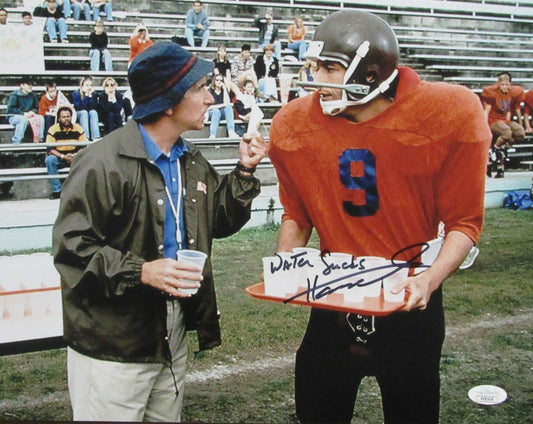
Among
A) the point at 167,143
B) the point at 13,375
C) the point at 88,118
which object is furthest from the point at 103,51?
the point at 167,143

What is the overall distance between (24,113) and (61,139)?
1.26 meters

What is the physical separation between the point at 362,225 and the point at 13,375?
11.2 ft

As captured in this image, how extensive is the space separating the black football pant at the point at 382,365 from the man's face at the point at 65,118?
9457 mm

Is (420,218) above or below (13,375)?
above

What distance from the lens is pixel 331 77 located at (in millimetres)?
2676

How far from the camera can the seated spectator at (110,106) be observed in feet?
41.0

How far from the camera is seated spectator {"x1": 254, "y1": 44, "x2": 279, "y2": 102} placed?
598 inches

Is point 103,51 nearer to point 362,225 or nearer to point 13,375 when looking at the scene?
point 13,375

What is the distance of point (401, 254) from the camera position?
269cm

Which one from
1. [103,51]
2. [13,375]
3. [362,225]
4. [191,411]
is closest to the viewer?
[362,225]

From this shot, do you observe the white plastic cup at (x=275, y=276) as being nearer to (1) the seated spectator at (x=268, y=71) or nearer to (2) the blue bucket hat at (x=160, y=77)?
(2) the blue bucket hat at (x=160, y=77)

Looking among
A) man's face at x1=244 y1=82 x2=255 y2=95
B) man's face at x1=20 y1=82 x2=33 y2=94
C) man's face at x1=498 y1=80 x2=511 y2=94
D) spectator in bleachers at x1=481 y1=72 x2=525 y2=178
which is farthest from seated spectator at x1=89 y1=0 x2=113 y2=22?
man's face at x1=498 y1=80 x2=511 y2=94

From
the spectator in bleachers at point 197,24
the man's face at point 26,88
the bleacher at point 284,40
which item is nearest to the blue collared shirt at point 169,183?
the bleacher at point 284,40
